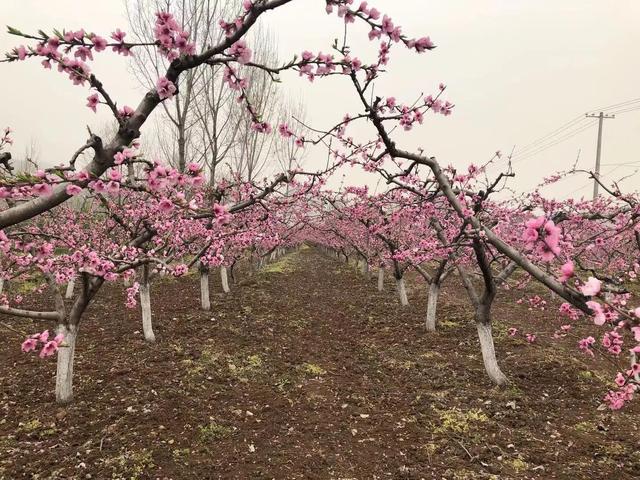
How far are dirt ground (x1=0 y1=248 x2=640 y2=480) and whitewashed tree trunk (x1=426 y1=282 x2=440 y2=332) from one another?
405 mm

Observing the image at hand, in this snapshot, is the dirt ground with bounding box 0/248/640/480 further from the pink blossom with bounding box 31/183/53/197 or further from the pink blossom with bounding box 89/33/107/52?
the pink blossom with bounding box 89/33/107/52

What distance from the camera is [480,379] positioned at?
8578 millimetres

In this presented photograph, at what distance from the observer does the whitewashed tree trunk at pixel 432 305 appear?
11.8 m

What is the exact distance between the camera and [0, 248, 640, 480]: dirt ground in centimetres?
552

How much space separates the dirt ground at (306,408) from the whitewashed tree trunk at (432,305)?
0.41 meters

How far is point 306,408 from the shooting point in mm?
7312

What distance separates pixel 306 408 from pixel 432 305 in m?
5.95

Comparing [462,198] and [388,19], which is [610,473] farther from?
[388,19]

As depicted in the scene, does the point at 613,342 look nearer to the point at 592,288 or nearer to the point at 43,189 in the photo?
the point at 592,288

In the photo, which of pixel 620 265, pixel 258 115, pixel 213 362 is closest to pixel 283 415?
pixel 213 362

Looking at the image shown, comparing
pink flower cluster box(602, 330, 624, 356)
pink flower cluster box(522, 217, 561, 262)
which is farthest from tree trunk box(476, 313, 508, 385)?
pink flower cluster box(522, 217, 561, 262)

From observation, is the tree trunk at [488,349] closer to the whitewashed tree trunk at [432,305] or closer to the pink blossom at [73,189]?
the whitewashed tree trunk at [432,305]

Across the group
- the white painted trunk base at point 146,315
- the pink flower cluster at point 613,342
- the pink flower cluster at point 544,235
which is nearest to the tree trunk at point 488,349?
the pink flower cluster at point 613,342

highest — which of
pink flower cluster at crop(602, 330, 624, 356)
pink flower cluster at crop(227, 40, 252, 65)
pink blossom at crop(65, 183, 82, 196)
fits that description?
pink flower cluster at crop(227, 40, 252, 65)
